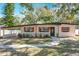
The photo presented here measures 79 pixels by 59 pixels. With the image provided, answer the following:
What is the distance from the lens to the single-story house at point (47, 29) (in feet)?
20.1

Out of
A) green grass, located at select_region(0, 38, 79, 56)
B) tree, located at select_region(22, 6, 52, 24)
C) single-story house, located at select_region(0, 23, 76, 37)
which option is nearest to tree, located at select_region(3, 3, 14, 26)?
single-story house, located at select_region(0, 23, 76, 37)

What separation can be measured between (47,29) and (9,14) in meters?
0.65

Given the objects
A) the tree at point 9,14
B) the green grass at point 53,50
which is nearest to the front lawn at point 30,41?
the green grass at point 53,50

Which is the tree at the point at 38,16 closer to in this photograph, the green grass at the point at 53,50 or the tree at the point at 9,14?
the tree at the point at 9,14

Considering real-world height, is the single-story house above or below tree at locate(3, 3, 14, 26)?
below

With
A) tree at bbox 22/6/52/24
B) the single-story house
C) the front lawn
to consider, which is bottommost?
the front lawn

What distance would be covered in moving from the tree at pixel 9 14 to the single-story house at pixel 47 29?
0.08 meters

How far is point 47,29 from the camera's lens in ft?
20.2

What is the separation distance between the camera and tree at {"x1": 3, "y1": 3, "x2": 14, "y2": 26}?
611 centimetres

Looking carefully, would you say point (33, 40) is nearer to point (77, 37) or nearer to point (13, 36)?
point (13, 36)

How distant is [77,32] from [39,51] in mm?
678

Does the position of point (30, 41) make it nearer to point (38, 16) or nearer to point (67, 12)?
point (38, 16)

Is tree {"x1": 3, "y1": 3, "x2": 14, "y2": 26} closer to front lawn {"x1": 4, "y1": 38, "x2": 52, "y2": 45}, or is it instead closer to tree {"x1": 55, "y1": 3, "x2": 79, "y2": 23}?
front lawn {"x1": 4, "y1": 38, "x2": 52, "y2": 45}

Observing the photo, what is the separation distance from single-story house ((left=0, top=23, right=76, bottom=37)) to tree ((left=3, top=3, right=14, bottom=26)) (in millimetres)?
80
